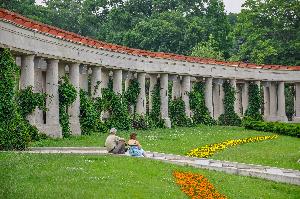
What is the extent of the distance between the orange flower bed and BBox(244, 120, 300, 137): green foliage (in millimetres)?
24749

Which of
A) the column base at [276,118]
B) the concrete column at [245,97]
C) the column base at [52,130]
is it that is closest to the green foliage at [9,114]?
the column base at [52,130]

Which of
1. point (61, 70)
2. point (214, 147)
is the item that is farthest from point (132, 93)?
point (214, 147)

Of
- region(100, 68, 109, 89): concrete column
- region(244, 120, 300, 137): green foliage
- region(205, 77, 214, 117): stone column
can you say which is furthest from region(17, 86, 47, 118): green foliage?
region(205, 77, 214, 117): stone column

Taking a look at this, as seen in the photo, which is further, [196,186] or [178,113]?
[178,113]

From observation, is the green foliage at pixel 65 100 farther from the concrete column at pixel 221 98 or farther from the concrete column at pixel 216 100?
the concrete column at pixel 221 98

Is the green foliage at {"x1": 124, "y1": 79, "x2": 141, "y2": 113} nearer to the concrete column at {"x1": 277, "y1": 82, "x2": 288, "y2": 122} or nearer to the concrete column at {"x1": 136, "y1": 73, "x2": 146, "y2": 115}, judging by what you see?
the concrete column at {"x1": 136, "y1": 73, "x2": 146, "y2": 115}

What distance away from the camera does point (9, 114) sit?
27156mm

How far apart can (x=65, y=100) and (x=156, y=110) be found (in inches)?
621

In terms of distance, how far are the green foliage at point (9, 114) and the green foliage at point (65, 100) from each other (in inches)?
339

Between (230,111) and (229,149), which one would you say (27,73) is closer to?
(229,149)

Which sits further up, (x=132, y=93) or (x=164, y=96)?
(x=132, y=93)

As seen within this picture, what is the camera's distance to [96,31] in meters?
102

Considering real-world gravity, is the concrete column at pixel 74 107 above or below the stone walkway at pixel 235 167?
above

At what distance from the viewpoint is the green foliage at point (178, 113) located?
51.9 meters
